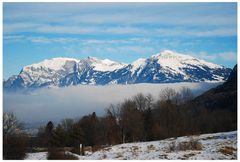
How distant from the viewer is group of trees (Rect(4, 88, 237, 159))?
100ft

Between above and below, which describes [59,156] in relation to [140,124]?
below

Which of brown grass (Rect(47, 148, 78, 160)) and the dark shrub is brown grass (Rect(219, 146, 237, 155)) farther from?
the dark shrub

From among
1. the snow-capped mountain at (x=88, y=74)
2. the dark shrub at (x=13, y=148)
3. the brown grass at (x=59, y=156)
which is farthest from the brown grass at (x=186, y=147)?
the snow-capped mountain at (x=88, y=74)

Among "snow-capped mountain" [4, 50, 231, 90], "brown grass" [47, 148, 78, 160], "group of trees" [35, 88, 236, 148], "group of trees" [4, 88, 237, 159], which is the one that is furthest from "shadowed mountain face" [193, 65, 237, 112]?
"brown grass" [47, 148, 78, 160]

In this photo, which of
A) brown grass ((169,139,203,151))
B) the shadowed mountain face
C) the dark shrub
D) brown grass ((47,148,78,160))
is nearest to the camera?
the dark shrub

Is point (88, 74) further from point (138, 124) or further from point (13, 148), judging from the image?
point (13, 148)

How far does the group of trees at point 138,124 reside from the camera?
3058cm

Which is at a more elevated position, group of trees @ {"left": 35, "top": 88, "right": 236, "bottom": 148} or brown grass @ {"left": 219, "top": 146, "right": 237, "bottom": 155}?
group of trees @ {"left": 35, "top": 88, "right": 236, "bottom": 148}

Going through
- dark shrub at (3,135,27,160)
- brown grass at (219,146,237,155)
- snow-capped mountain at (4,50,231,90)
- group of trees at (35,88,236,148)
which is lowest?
brown grass at (219,146,237,155)

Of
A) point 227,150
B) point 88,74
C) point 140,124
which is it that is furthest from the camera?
point 88,74

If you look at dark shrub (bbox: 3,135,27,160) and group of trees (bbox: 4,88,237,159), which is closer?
dark shrub (bbox: 3,135,27,160)

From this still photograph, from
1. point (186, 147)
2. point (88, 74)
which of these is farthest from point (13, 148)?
point (88, 74)

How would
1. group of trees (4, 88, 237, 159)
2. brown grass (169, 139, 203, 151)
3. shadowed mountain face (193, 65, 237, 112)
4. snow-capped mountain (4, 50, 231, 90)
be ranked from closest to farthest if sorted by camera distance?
brown grass (169, 139, 203, 151)
group of trees (4, 88, 237, 159)
snow-capped mountain (4, 50, 231, 90)
shadowed mountain face (193, 65, 237, 112)

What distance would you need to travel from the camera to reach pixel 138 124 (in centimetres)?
3180
